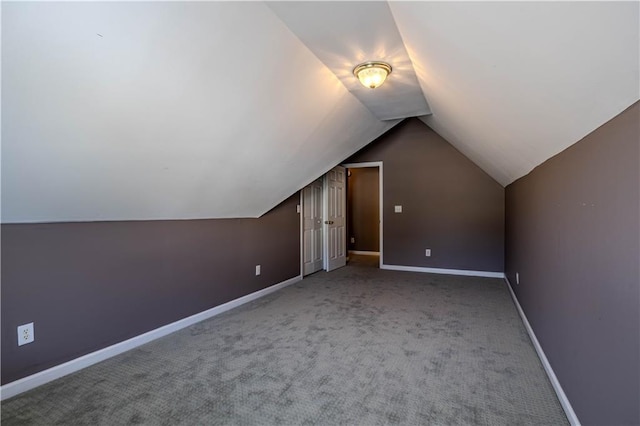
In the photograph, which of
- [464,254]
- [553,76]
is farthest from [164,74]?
[464,254]

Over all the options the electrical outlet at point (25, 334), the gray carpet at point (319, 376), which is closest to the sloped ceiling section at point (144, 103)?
the electrical outlet at point (25, 334)

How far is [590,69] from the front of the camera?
43.6 inches

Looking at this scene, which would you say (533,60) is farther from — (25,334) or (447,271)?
(447,271)

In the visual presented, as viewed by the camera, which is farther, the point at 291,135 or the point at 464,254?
the point at 464,254

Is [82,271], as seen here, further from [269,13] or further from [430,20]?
[430,20]

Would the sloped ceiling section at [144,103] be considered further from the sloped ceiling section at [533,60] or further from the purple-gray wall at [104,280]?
the sloped ceiling section at [533,60]

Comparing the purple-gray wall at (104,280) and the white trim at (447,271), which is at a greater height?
the purple-gray wall at (104,280)

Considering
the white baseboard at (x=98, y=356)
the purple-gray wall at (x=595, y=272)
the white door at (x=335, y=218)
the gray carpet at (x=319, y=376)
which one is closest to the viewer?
the purple-gray wall at (x=595, y=272)

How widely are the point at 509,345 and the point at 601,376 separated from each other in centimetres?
142

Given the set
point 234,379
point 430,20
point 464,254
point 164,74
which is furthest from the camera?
point 464,254

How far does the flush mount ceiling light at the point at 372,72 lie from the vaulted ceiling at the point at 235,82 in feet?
0.27

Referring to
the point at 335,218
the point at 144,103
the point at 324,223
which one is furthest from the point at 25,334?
the point at 335,218

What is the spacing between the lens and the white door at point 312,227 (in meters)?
5.19

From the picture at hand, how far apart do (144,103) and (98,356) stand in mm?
1853
